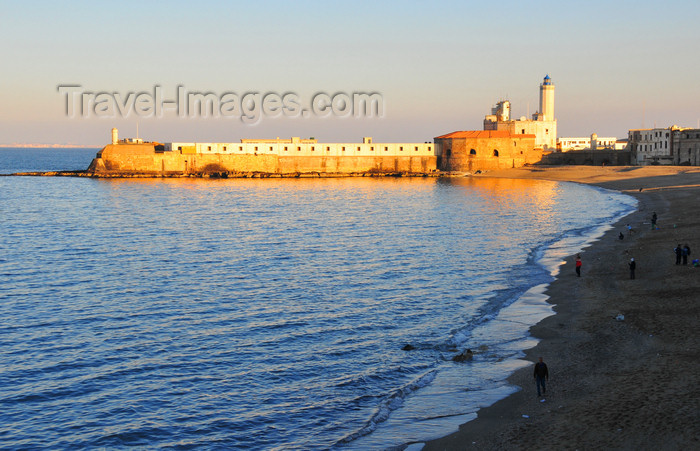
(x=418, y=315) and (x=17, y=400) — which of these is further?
(x=418, y=315)

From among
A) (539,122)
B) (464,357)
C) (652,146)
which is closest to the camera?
(464,357)

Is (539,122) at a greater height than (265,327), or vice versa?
(539,122)

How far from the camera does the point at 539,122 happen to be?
380 ft

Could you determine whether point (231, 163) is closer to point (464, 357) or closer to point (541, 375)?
point (464, 357)

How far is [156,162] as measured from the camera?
102562mm

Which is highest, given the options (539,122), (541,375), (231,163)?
(539,122)

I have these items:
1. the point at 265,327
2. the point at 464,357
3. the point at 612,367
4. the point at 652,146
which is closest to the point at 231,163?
the point at 652,146

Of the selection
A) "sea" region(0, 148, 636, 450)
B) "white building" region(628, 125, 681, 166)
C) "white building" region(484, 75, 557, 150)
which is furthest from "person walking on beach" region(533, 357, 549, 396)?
"white building" region(484, 75, 557, 150)

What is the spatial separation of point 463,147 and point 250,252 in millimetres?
74648

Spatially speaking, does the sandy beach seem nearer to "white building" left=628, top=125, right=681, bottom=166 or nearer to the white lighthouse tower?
"white building" left=628, top=125, right=681, bottom=166

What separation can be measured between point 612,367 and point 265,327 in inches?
400

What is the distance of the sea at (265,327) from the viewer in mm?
13734

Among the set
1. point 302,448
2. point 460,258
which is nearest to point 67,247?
point 460,258

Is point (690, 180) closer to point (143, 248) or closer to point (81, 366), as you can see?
point (143, 248)
